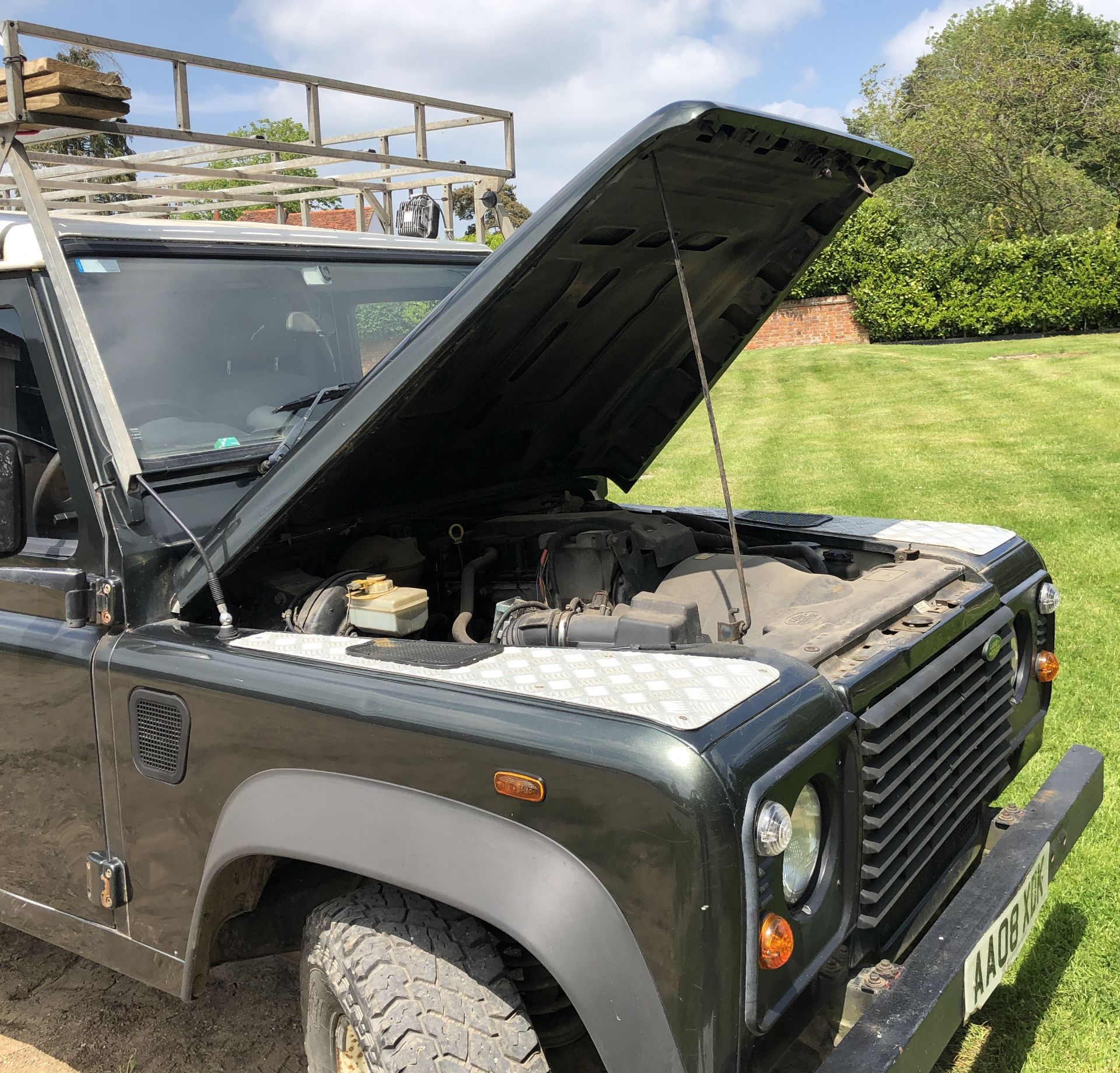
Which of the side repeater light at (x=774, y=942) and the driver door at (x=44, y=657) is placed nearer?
the side repeater light at (x=774, y=942)

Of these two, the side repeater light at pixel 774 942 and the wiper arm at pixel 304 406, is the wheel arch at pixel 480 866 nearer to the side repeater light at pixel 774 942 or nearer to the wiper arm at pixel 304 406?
the side repeater light at pixel 774 942

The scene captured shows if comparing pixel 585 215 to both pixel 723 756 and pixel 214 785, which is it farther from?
pixel 214 785

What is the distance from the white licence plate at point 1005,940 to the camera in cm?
205

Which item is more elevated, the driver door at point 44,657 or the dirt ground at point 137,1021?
the driver door at point 44,657

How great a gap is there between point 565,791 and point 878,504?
8024 millimetres

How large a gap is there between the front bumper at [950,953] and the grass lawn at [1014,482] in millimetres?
686

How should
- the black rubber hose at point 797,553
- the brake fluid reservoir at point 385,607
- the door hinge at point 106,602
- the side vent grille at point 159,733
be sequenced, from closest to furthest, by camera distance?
the side vent grille at point 159,733 < the door hinge at point 106,602 < the brake fluid reservoir at point 385,607 < the black rubber hose at point 797,553

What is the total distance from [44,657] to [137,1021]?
52.9 inches

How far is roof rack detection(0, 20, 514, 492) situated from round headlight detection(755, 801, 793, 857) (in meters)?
1.58

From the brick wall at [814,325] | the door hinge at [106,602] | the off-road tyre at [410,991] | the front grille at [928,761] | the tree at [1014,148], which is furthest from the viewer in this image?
the tree at [1014,148]

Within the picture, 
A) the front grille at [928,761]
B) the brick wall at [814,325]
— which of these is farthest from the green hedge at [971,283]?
the front grille at [928,761]

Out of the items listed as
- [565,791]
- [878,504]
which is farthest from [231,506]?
[878,504]

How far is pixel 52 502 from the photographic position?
103 inches

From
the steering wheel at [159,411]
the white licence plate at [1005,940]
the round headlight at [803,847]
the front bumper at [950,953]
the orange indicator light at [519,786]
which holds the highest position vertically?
the steering wheel at [159,411]
